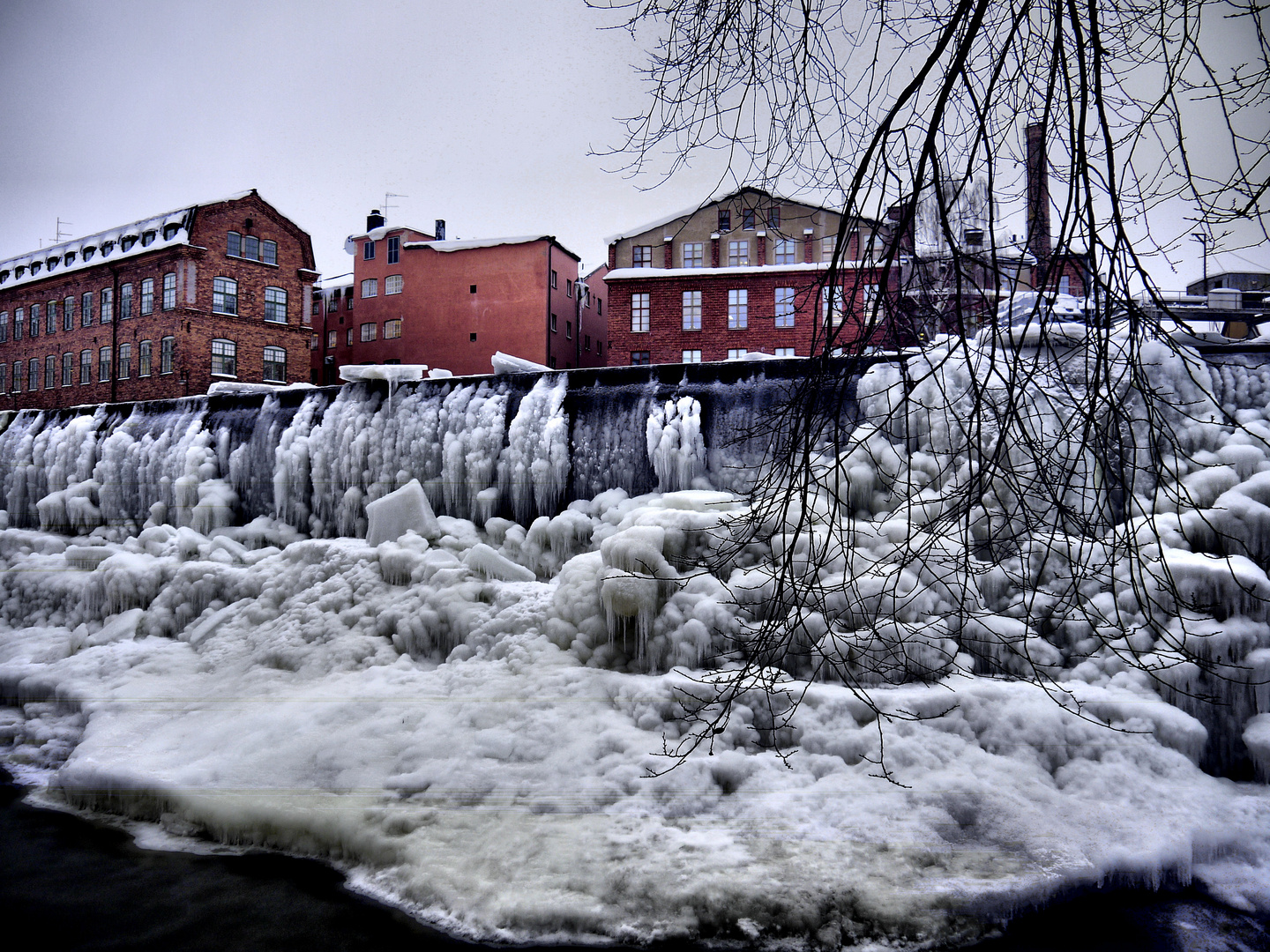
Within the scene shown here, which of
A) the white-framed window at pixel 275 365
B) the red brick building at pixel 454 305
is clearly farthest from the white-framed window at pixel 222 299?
the red brick building at pixel 454 305

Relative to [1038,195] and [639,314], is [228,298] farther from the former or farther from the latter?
[639,314]

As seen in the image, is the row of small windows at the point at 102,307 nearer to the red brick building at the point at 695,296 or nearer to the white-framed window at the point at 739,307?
the red brick building at the point at 695,296

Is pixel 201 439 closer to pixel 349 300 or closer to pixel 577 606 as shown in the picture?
pixel 577 606

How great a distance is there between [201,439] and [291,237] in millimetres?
3711

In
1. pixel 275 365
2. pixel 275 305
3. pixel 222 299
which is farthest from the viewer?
pixel 275 365

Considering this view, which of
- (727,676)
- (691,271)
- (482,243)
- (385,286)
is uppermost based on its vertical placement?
(482,243)

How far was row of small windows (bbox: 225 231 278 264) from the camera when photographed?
9.46m

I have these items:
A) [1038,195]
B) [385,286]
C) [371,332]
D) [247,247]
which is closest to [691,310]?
[385,286]

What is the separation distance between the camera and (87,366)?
28.1 ft

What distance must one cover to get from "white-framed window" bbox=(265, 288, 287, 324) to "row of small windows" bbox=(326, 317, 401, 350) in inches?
397

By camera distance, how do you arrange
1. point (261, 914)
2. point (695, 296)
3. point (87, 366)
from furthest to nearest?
point (695, 296), point (87, 366), point (261, 914)

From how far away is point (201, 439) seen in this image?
9.30 m

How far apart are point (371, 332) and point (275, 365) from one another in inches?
434

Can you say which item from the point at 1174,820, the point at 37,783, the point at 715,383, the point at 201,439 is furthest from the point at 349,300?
the point at 1174,820
